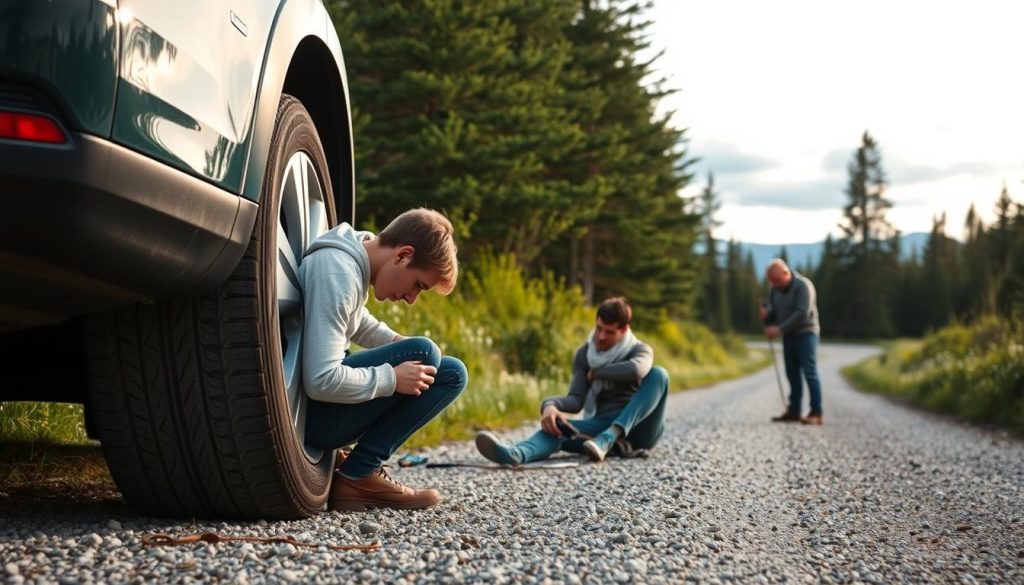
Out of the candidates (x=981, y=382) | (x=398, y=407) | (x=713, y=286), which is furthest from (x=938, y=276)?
(x=398, y=407)

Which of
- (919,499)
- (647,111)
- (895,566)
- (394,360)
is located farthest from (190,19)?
(647,111)

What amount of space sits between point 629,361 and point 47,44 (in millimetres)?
4374

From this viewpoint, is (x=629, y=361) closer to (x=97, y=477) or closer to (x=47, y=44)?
(x=97, y=477)

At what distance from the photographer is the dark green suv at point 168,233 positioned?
1.69 meters

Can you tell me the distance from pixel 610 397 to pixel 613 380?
0.13 metres

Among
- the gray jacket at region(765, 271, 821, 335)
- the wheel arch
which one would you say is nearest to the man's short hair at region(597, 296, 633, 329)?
the wheel arch

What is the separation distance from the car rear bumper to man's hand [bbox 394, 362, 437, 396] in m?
0.97

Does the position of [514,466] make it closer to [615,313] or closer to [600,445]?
[600,445]

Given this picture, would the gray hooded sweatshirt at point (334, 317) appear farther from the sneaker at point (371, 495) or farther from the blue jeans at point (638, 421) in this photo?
the blue jeans at point (638, 421)

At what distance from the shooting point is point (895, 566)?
2.76 m

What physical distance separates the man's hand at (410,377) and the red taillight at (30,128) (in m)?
1.61

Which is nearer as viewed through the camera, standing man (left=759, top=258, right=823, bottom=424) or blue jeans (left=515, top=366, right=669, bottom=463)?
blue jeans (left=515, top=366, right=669, bottom=463)

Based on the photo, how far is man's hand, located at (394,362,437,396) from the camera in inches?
124

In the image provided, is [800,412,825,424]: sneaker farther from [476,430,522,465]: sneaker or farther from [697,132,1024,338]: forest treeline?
[697,132,1024,338]: forest treeline
